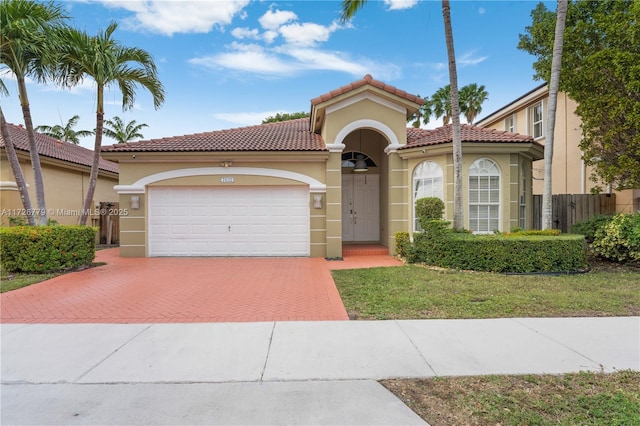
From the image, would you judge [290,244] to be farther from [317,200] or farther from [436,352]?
[436,352]

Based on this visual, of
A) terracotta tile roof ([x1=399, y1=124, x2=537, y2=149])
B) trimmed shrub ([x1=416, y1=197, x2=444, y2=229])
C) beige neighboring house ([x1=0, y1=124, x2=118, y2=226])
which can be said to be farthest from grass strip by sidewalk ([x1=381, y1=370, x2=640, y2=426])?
beige neighboring house ([x1=0, y1=124, x2=118, y2=226])

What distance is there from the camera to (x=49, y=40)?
28.9ft

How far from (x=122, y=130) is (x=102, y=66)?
29.0 metres

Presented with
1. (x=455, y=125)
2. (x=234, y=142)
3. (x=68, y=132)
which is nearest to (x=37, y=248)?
(x=234, y=142)

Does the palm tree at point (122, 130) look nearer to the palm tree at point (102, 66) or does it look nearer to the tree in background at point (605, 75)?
the palm tree at point (102, 66)

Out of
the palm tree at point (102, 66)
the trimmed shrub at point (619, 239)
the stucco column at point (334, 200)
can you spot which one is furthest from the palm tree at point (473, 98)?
the palm tree at point (102, 66)

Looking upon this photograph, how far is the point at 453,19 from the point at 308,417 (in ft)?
36.0

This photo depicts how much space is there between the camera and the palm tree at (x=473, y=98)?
25.5 m

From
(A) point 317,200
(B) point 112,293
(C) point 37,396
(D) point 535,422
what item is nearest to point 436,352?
(D) point 535,422

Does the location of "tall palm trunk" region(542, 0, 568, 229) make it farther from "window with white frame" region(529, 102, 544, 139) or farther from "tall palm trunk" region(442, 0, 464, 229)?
"window with white frame" region(529, 102, 544, 139)

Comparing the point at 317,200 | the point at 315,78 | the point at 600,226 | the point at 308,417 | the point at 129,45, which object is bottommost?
the point at 308,417

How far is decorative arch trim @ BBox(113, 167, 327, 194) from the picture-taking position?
1170 centimetres

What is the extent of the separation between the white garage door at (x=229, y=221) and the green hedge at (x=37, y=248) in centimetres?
282

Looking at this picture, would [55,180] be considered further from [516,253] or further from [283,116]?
[283,116]
